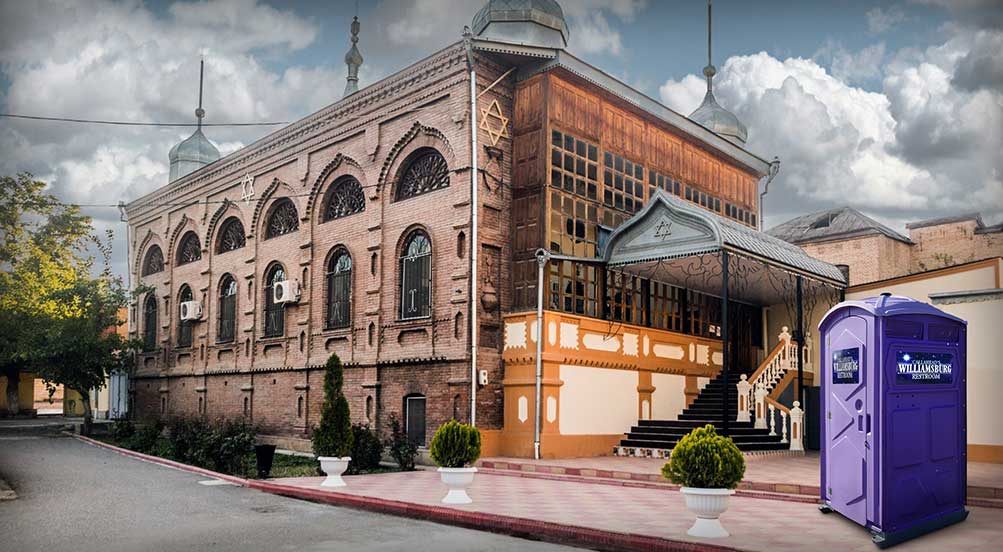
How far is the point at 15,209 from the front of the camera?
18406 millimetres

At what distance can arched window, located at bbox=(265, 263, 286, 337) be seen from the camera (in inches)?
947

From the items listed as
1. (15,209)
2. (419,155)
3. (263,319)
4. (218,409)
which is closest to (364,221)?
(419,155)

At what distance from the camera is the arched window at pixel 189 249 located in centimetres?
2958

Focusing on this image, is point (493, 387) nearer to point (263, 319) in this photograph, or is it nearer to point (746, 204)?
point (263, 319)

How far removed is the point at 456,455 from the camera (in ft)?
39.1

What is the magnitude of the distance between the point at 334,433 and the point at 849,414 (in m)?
8.34

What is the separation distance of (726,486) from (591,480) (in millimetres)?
5787

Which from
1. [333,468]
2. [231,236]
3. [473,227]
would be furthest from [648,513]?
[231,236]

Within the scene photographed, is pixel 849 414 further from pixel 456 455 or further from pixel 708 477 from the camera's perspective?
pixel 456 455

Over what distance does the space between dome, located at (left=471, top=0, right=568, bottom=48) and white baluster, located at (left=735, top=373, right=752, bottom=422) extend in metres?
8.53

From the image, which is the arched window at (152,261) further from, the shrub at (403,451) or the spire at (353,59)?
the shrub at (403,451)

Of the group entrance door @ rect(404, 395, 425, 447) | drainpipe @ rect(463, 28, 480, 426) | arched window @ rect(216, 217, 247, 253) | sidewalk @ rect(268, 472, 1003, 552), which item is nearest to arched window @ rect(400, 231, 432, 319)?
drainpipe @ rect(463, 28, 480, 426)

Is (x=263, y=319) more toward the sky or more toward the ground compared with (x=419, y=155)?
more toward the ground

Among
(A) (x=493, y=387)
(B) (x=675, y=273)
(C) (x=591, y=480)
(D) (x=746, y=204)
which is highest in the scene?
(D) (x=746, y=204)
